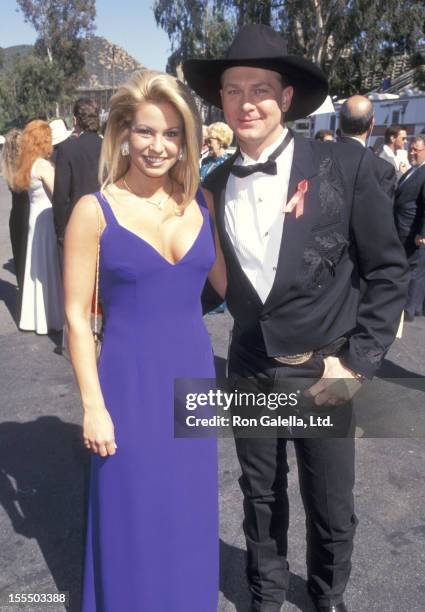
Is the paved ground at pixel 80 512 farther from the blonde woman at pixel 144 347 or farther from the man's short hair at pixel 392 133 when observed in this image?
the man's short hair at pixel 392 133

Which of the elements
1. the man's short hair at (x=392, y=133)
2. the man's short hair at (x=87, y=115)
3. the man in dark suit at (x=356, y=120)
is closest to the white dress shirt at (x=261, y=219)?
the man in dark suit at (x=356, y=120)

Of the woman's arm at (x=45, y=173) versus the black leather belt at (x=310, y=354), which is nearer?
the black leather belt at (x=310, y=354)

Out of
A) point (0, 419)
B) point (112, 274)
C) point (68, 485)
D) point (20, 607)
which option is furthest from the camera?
point (0, 419)

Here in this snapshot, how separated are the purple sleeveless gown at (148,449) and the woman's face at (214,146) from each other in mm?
4544

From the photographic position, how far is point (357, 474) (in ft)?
11.7

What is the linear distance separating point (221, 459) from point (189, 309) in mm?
1921

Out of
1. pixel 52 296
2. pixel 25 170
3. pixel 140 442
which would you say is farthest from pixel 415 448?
pixel 25 170

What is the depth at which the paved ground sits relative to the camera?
2.64m

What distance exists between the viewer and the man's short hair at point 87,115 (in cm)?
540

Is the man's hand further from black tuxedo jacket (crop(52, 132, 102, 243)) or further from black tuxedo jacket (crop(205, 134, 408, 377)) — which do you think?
black tuxedo jacket (crop(52, 132, 102, 243))

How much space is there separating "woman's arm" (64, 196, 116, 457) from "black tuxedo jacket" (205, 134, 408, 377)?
0.48 meters

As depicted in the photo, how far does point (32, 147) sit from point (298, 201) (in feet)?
14.2

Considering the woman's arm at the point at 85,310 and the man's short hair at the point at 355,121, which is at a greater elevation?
the man's short hair at the point at 355,121

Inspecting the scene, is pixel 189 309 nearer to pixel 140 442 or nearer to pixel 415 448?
pixel 140 442
